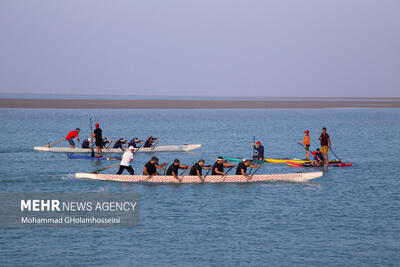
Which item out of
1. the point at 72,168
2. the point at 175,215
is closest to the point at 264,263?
the point at 175,215

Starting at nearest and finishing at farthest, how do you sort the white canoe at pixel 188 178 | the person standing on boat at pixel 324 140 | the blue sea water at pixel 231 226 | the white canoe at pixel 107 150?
the blue sea water at pixel 231 226, the white canoe at pixel 188 178, the person standing on boat at pixel 324 140, the white canoe at pixel 107 150

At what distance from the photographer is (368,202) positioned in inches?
1037

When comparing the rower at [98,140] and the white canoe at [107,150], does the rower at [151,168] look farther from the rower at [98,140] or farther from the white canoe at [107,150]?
the white canoe at [107,150]

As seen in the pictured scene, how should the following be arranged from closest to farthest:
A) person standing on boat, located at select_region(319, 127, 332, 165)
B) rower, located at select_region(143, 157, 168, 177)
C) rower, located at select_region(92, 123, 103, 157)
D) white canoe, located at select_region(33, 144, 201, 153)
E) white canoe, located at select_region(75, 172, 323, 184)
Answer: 1. rower, located at select_region(143, 157, 168, 177)
2. white canoe, located at select_region(75, 172, 323, 184)
3. person standing on boat, located at select_region(319, 127, 332, 165)
4. rower, located at select_region(92, 123, 103, 157)
5. white canoe, located at select_region(33, 144, 201, 153)

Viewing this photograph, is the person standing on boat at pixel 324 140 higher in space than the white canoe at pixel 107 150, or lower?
higher

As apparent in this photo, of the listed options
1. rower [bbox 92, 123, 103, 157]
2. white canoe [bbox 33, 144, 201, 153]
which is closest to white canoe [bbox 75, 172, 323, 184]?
rower [bbox 92, 123, 103, 157]

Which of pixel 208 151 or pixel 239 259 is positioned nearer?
pixel 239 259

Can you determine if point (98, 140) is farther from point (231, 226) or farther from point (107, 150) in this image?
point (231, 226)

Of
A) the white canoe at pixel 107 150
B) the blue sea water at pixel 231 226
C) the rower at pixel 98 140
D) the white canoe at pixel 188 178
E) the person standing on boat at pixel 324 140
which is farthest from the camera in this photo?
the white canoe at pixel 107 150

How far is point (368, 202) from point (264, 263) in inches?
423

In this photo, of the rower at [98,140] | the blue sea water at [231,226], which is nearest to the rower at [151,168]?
the blue sea water at [231,226]

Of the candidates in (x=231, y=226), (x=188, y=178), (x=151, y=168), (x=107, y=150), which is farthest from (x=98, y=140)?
(x=231, y=226)

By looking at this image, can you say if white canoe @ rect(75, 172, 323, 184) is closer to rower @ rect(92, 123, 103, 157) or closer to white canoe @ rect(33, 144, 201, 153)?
rower @ rect(92, 123, 103, 157)

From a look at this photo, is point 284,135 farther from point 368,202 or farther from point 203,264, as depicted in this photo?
point 203,264
